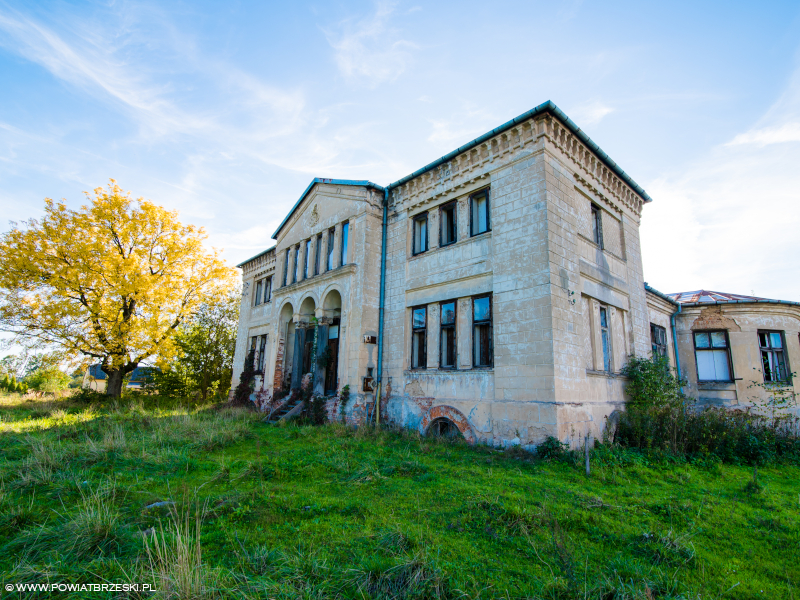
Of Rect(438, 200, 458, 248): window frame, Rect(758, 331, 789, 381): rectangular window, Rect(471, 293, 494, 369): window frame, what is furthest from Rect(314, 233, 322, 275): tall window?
Rect(758, 331, 789, 381): rectangular window

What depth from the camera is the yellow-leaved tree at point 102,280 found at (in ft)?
56.5

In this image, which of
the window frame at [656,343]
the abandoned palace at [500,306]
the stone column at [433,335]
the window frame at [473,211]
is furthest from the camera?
the window frame at [656,343]

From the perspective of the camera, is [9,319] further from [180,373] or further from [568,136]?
[568,136]

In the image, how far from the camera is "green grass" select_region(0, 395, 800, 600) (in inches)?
144

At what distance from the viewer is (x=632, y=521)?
5.29 metres

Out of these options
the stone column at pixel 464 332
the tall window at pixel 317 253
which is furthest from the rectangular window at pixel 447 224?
the tall window at pixel 317 253

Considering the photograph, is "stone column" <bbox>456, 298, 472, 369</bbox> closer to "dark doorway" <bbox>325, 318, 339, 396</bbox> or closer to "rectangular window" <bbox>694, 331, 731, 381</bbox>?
"dark doorway" <bbox>325, 318, 339, 396</bbox>

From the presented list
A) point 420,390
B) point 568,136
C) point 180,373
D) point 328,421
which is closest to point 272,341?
point 328,421

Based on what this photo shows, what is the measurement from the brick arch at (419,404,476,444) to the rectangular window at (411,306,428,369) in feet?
5.06

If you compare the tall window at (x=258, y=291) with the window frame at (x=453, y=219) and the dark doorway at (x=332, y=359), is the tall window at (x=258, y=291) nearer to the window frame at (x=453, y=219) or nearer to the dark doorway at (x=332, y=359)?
the dark doorway at (x=332, y=359)

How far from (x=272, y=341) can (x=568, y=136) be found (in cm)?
1405

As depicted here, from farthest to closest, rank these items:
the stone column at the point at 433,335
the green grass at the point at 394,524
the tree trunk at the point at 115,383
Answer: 1. the tree trunk at the point at 115,383
2. the stone column at the point at 433,335
3. the green grass at the point at 394,524

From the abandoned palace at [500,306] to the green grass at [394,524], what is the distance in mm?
2165

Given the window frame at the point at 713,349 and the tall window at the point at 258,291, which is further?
the tall window at the point at 258,291
